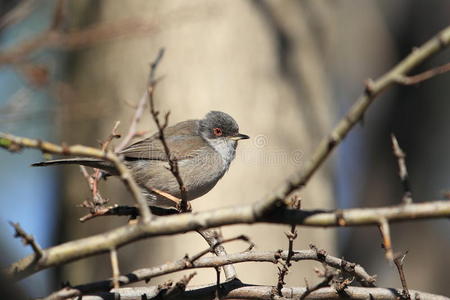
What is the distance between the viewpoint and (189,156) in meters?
5.48

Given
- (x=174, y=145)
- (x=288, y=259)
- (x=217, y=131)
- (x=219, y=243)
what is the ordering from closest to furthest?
(x=219, y=243) → (x=288, y=259) → (x=174, y=145) → (x=217, y=131)

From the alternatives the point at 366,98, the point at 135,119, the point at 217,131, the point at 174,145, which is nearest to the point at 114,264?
the point at 366,98

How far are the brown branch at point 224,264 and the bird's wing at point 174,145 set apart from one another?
2.33 meters

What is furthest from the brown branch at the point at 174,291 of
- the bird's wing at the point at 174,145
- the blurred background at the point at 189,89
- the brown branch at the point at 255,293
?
the blurred background at the point at 189,89

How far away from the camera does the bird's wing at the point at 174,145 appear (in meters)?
5.25

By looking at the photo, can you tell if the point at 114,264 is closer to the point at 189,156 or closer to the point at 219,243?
the point at 219,243

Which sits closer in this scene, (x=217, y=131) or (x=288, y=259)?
(x=288, y=259)

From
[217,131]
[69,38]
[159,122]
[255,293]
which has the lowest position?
[255,293]

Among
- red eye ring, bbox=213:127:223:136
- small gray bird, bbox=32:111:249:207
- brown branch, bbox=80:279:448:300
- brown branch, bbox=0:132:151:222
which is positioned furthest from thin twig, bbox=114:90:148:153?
red eye ring, bbox=213:127:223:136

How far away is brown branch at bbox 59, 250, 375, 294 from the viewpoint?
2384 mm

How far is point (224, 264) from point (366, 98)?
1087 millimetres

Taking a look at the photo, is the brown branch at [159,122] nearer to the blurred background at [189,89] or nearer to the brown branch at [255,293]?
the brown branch at [255,293]

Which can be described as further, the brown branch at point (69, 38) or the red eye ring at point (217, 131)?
the red eye ring at point (217, 131)

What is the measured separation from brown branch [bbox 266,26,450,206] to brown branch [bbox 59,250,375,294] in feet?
2.53
